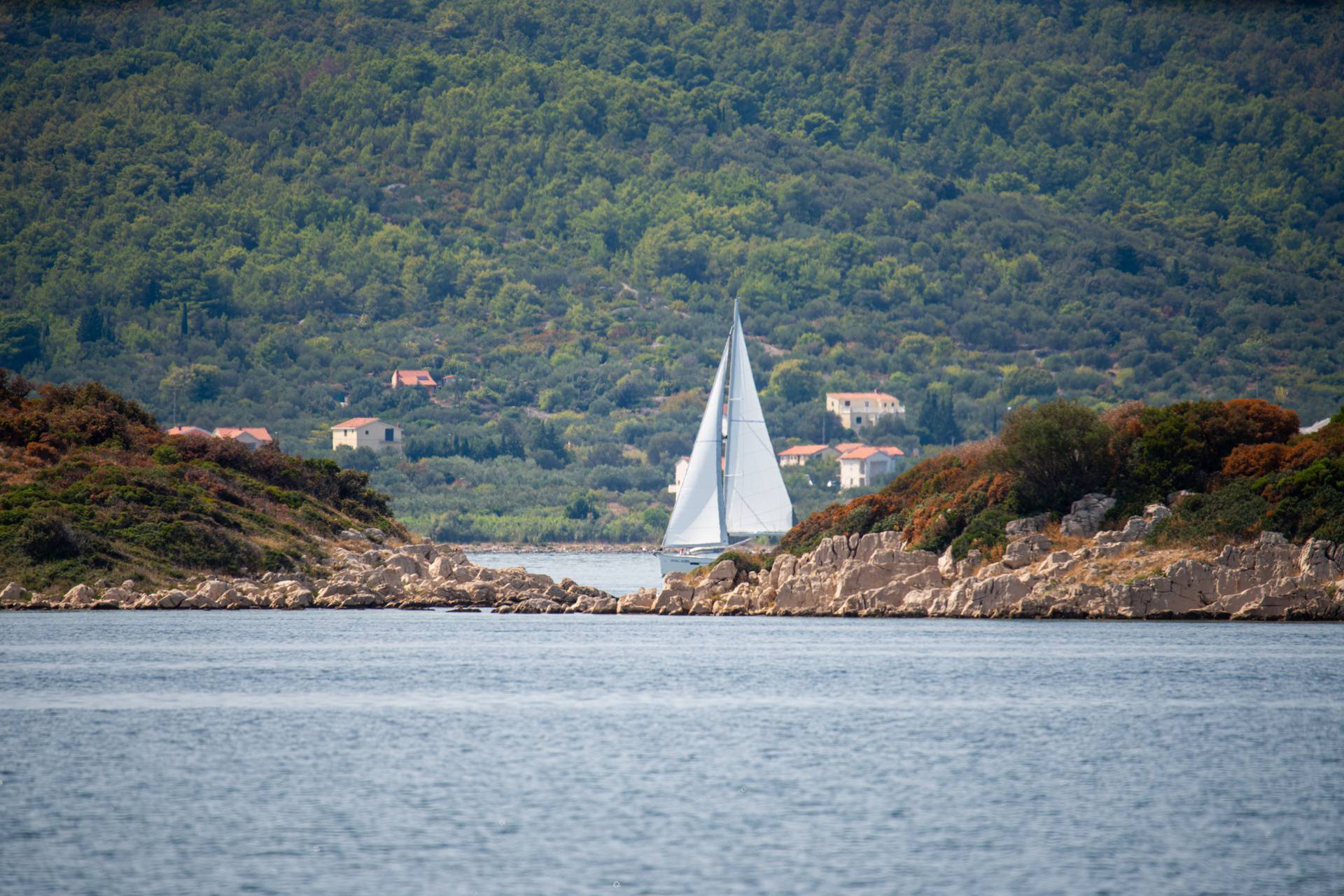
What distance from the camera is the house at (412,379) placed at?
183 meters

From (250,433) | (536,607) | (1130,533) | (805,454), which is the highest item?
(250,433)

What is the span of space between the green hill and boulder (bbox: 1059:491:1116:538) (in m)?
27.3

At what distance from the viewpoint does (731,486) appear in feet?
275

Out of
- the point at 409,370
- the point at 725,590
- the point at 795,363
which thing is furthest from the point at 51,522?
the point at 795,363

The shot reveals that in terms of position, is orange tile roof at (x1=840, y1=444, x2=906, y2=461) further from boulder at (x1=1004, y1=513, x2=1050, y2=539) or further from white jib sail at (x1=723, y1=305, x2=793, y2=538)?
boulder at (x1=1004, y1=513, x2=1050, y2=539)

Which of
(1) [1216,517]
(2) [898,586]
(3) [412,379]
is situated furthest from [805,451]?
(1) [1216,517]

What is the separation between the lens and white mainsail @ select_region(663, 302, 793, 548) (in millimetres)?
83062

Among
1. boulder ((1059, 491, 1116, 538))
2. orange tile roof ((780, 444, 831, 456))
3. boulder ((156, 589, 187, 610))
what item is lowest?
boulder ((156, 589, 187, 610))

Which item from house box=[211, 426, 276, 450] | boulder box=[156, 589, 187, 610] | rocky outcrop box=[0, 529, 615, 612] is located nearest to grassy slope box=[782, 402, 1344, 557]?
rocky outcrop box=[0, 529, 615, 612]

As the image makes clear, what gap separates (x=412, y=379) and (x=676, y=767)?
519 feet

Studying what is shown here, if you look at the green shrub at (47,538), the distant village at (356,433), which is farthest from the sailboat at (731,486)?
the distant village at (356,433)

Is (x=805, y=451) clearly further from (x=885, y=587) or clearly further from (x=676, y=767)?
(x=676, y=767)

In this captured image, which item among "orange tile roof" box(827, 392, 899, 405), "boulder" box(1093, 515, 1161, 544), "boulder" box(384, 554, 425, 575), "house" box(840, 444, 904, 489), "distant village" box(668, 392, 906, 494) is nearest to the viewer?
"boulder" box(1093, 515, 1161, 544)

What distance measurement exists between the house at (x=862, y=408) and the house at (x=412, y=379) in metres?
42.7
